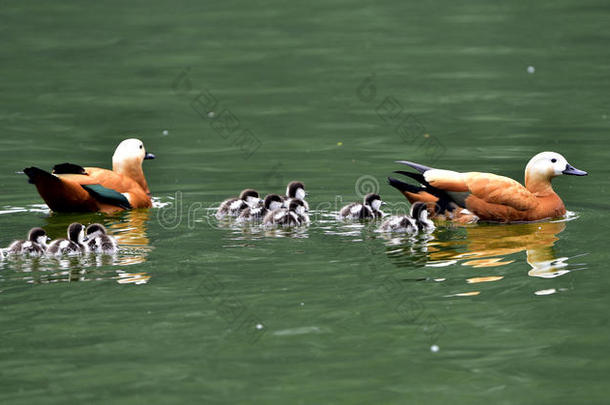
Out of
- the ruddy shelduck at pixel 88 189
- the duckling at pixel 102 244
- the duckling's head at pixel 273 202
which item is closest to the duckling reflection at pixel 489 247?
the duckling's head at pixel 273 202

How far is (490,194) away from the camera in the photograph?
8531 millimetres

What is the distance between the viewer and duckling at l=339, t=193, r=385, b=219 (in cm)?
849

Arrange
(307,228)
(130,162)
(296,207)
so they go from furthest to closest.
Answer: (130,162)
(296,207)
(307,228)

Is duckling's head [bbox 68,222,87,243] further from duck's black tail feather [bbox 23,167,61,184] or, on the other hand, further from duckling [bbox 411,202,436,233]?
duckling [bbox 411,202,436,233]

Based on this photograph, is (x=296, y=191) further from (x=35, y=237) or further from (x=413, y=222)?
(x=35, y=237)

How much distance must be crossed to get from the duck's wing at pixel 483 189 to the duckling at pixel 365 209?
48 centimetres

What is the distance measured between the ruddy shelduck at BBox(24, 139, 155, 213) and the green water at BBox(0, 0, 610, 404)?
18 cm

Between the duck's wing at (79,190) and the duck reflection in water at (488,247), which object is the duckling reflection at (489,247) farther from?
the duck's wing at (79,190)

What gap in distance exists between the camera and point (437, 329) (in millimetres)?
5699

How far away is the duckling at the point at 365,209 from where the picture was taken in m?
8.49

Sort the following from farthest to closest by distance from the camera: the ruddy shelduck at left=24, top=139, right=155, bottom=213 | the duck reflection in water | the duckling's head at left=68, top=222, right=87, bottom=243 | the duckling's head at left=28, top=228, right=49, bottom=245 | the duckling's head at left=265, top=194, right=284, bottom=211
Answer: the ruddy shelduck at left=24, top=139, right=155, bottom=213 → the duckling's head at left=265, top=194, right=284, bottom=211 → the duckling's head at left=68, top=222, right=87, bottom=243 → the duckling's head at left=28, top=228, right=49, bottom=245 → the duck reflection in water

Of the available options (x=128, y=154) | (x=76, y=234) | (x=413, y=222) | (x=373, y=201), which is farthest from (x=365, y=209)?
(x=128, y=154)

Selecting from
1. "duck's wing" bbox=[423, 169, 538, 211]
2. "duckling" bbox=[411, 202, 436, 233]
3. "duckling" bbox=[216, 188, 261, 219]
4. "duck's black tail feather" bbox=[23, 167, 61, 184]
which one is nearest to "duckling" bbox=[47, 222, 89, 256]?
"duck's black tail feather" bbox=[23, 167, 61, 184]

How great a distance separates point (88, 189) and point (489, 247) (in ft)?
11.7
